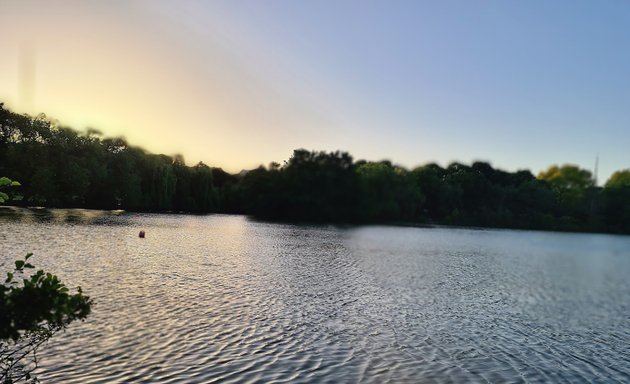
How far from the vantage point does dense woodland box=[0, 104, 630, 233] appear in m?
45.0

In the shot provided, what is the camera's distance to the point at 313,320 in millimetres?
19406

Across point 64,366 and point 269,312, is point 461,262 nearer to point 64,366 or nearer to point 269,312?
point 269,312

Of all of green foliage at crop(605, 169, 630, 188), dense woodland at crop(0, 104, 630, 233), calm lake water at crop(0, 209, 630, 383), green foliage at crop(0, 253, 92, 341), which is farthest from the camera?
green foliage at crop(605, 169, 630, 188)

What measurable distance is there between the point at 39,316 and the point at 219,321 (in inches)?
429

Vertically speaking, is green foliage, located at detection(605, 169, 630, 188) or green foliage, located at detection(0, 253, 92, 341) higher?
green foliage, located at detection(605, 169, 630, 188)

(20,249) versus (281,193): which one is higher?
(281,193)

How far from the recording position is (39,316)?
7453 mm

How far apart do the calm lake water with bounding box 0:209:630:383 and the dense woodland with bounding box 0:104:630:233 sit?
881 cm

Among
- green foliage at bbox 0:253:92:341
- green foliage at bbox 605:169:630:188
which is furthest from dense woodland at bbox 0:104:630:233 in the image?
green foliage at bbox 0:253:92:341

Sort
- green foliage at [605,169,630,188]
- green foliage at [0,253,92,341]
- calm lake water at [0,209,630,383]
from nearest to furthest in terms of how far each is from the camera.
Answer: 1. green foliage at [0,253,92,341]
2. calm lake water at [0,209,630,383]
3. green foliage at [605,169,630,188]

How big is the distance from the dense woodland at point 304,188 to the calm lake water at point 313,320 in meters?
8.81

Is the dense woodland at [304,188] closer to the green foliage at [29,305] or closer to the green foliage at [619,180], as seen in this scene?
the green foliage at [619,180]

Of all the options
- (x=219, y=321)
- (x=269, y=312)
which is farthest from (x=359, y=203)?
(x=219, y=321)

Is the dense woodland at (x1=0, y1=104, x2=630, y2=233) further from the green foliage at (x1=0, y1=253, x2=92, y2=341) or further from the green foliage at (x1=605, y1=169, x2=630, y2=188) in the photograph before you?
the green foliage at (x1=0, y1=253, x2=92, y2=341)
